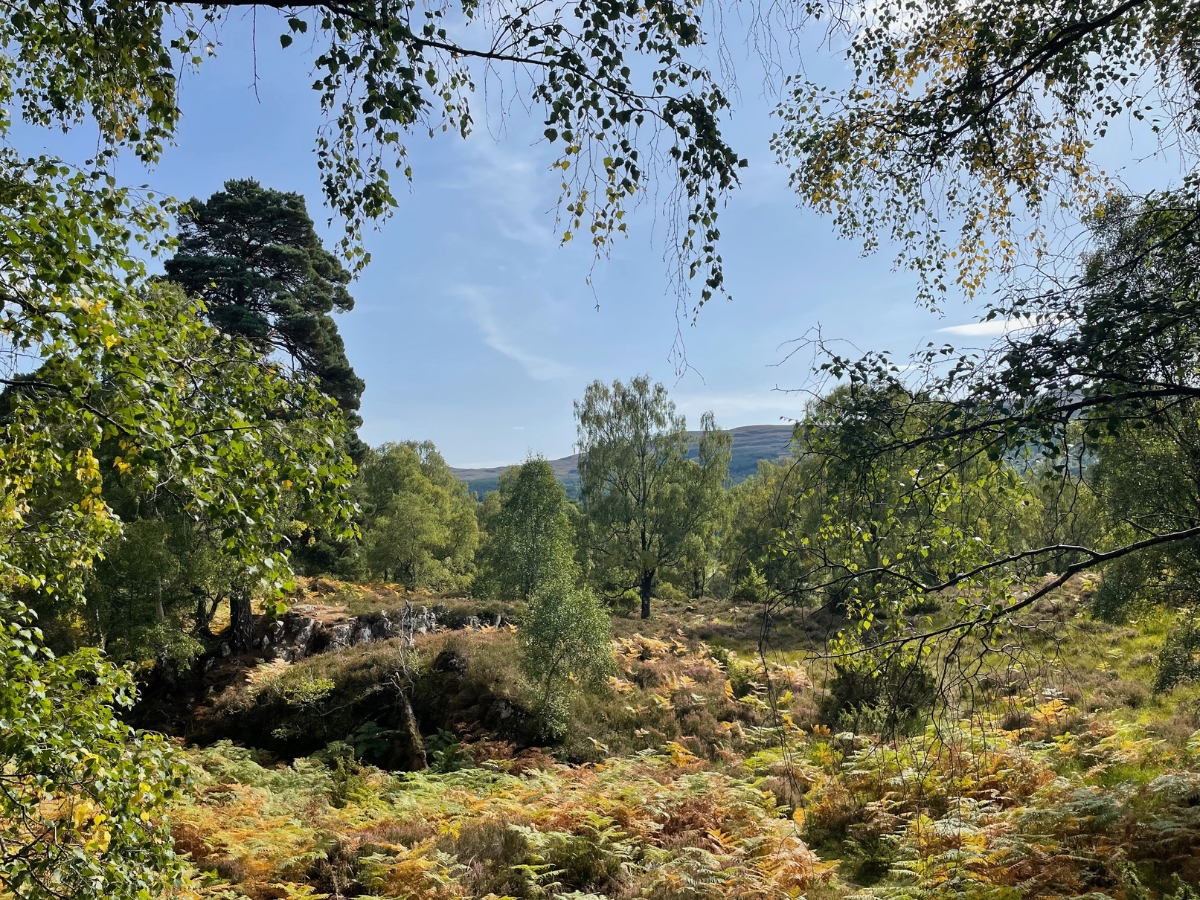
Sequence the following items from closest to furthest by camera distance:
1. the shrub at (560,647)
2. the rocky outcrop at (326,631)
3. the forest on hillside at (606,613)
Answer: the forest on hillside at (606,613) → the shrub at (560,647) → the rocky outcrop at (326,631)

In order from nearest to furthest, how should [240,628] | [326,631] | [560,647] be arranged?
[560,647], [240,628], [326,631]

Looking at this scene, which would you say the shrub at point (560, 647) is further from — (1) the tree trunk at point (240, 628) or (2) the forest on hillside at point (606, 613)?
(1) the tree trunk at point (240, 628)

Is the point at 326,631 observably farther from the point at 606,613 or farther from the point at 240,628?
the point at 606,613

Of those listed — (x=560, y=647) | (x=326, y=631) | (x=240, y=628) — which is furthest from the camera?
(x=326, y=631)

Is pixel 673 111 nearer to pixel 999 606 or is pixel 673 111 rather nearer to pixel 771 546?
pixel 771 546

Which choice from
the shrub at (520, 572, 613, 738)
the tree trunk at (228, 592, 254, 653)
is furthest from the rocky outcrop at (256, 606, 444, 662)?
the shrub at (520, 572, 613, 738)

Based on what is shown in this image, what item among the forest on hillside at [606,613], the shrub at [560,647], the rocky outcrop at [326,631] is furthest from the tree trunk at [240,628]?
the shrub at [560,647]

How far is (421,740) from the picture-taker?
1362cm

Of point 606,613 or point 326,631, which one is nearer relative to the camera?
point 606,613

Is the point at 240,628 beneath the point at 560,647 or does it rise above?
above

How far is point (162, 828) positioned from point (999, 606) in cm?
453

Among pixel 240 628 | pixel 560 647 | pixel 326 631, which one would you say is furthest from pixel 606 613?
pixel 240 628

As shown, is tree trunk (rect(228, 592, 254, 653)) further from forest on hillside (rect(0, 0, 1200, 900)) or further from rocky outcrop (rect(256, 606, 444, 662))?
forest on hillside (rect(0, 0, 1200, 900))

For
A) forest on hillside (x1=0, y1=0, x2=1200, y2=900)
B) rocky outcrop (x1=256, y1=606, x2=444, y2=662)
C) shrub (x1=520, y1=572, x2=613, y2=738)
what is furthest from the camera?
rocky outcrop (x1=256, y1=606, x2=444, y2=662)
